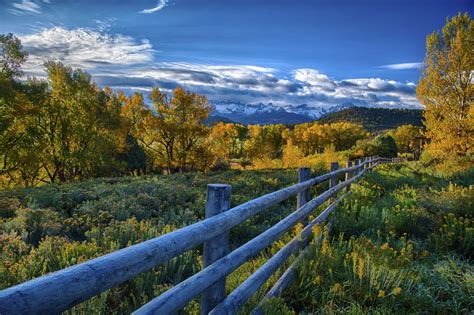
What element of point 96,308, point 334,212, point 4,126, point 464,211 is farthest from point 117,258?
point 4,126

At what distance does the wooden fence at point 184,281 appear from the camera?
1.17 metres

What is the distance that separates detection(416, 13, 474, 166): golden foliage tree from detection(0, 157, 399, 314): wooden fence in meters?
20.0

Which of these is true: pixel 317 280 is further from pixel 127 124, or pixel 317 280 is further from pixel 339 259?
pixel 127 124

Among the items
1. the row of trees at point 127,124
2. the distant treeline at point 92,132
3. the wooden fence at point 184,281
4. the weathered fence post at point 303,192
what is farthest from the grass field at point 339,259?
the distant treeline at point 92,132

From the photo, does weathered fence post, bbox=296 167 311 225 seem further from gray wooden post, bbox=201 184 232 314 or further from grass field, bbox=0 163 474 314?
gray wooden post, bbox=201 184 232 314

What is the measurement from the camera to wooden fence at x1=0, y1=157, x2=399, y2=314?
1.17 metres

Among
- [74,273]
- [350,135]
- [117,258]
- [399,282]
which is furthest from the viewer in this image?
[350,135]

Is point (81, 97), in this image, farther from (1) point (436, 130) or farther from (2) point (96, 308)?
(2) point (96, 308)

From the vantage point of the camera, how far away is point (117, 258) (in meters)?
1.50

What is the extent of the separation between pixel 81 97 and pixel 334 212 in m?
29.3

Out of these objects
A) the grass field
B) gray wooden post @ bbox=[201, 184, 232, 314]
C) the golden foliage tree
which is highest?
the golden foliage tree

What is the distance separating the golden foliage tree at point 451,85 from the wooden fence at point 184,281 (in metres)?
20.0

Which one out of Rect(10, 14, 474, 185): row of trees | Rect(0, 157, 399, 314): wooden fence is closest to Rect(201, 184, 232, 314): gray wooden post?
Rect(0, 157, 399, 314): wooden fence

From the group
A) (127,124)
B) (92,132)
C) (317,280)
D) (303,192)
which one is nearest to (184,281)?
(317,280)
